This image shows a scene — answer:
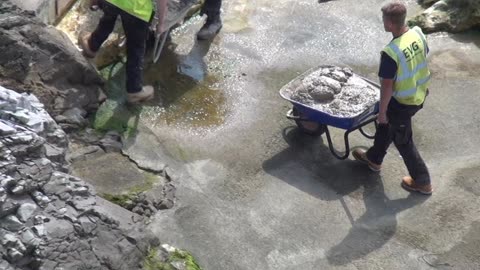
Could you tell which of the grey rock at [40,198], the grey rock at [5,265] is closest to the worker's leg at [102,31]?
the grey rock at [40,198]

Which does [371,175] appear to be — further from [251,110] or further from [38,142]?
[38,142]

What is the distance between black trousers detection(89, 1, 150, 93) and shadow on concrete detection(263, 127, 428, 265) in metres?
1.56

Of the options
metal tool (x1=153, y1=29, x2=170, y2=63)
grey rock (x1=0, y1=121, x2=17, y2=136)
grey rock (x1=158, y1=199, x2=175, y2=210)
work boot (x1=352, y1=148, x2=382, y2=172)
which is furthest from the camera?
metal tool (x1=153, y1=29, x2=170, y2=63)

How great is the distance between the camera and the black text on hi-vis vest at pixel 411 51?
582 centimetres

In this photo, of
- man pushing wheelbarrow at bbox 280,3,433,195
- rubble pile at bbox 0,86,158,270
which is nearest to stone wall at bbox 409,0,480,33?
man pushing wheelbarrow at bbox 280,3,433,195

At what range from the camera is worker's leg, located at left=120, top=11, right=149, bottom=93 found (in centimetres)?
680

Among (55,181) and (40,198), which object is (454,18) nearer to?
(55,181)

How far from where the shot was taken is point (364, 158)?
21.6 feet

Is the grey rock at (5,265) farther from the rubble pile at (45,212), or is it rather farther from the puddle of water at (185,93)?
the puddle of water at (185,93)

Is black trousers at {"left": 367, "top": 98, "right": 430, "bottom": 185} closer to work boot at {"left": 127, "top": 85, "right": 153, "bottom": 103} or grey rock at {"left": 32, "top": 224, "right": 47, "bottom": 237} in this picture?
work boot at {"left": 127, "top": 85, "right": 153, "bottom": 103}

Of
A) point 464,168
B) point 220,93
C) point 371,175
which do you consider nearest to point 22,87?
point 220,93

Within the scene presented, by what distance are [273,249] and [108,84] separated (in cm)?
269

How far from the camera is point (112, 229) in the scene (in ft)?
17.2

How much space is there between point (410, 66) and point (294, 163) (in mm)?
1455
